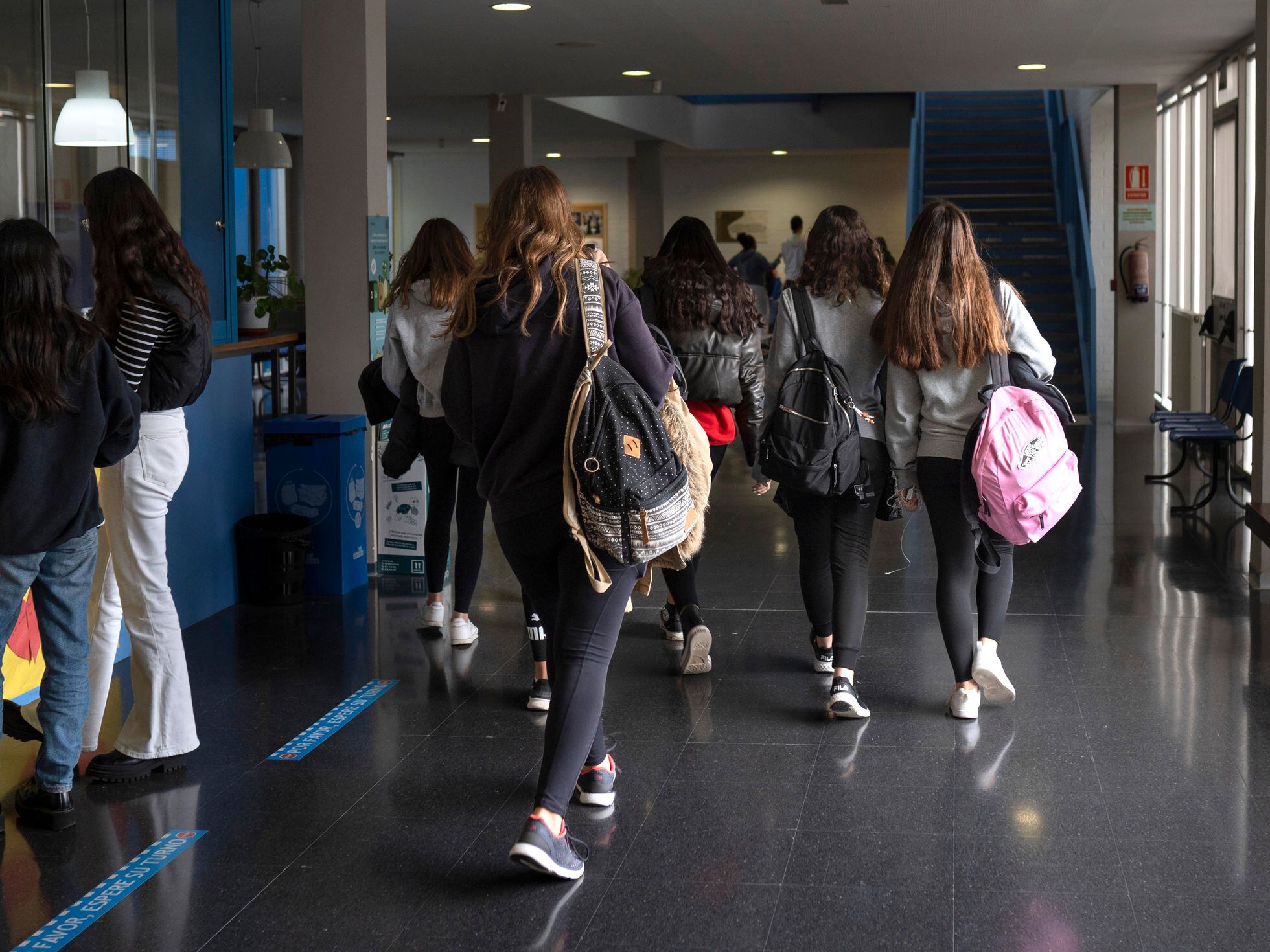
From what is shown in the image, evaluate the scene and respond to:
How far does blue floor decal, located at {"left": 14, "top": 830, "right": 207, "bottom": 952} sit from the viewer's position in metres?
2.69

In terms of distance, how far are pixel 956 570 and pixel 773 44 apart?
6.29 metres

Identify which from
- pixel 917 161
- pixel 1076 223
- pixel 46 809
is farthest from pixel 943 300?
pixel 917 161

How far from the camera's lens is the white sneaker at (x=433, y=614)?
5.10 meters

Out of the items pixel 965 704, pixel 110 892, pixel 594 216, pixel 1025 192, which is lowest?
pixel 110 892

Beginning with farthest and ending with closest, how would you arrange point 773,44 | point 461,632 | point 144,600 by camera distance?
point 773,44, point 461,632, point 144,600

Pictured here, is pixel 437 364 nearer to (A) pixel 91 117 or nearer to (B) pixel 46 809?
(A) pixel 91 117

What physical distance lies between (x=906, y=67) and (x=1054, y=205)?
5.55m

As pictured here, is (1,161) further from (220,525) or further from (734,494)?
(734,494)

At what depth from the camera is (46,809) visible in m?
3.27

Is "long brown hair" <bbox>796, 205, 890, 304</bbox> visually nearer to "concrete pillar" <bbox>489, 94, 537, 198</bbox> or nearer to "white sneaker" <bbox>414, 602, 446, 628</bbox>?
"white sneaker" <bbox>414, 602, 446, 628</bbox>

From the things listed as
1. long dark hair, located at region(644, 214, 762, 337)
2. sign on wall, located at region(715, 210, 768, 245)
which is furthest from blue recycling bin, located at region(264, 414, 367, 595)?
sign on wall, located at region(715, 210, 768, 245)

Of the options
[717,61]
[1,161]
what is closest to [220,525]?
[1,161]

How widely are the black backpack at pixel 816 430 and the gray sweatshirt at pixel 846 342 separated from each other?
3cm

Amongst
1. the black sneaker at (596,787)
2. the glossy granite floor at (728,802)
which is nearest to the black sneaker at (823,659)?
the glossy granite floor at (728,802)
